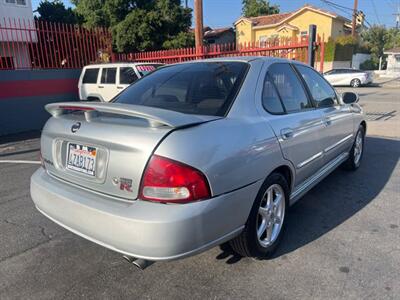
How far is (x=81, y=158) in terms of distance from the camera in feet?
8.41

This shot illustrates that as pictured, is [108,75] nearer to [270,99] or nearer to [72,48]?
[72,48]

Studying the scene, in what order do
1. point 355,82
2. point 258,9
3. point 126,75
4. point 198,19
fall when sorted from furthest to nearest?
point 258,9
point 355,82
point 198,19
point 126,75

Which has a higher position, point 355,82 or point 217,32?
point 217,32

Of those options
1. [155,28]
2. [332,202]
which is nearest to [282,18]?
[155,28]

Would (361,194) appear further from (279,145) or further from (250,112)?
(250,112)

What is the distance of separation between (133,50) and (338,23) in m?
27.2

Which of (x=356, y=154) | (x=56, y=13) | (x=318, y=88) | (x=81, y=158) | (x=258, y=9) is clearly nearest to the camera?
(x=81, y=158)

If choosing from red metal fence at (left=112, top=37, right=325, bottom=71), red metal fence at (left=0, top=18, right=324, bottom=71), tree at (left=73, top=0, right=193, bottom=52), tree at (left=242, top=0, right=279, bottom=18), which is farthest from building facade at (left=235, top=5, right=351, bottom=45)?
red metal fence at (left=0, top=18, right=324, bottom=71)

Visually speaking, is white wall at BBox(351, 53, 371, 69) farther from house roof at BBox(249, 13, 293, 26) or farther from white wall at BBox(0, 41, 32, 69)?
white wall at BBox(0, 41, 32, 69)

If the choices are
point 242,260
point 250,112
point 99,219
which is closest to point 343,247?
point 242,260

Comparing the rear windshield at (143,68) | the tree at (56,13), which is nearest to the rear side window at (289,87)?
the rear windshield at (143,68)

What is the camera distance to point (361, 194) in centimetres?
443

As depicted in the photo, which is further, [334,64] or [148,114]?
[334,64]

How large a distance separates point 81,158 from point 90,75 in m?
9.26
